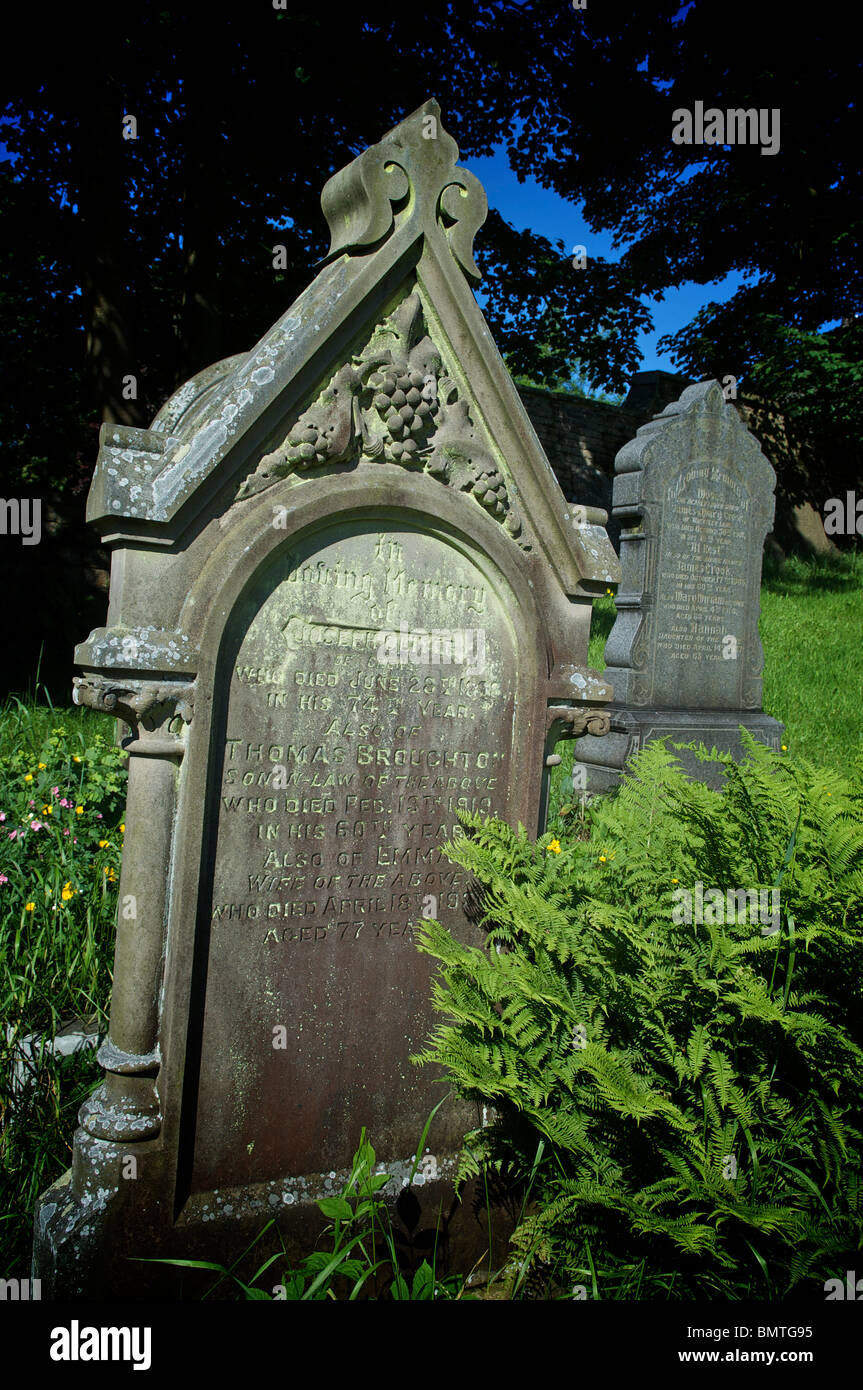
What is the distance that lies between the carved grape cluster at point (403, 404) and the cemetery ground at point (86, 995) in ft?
3.73

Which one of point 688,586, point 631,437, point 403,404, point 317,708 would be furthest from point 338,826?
point 631,437

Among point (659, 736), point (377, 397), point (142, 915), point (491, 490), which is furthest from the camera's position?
point (659, 736)

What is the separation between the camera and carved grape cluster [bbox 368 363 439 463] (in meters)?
2.39

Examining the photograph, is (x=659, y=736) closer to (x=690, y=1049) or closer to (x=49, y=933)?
(x=49, y=933)

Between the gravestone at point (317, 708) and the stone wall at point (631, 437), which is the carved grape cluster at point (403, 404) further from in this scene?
the stone wall at point (631, 437)

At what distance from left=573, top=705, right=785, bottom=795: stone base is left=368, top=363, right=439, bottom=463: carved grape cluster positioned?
3.87 m

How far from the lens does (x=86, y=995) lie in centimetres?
307

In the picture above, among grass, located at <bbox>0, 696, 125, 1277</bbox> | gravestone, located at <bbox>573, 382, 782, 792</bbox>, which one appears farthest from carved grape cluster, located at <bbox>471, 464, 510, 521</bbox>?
gravestone, located at <bbox>573, 382, 782, 792</bbox>

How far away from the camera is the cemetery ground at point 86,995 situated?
1832mm

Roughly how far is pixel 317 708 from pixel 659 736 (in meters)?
4.39

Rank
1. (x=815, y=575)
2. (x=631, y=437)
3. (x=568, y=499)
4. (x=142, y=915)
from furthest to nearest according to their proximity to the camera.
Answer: (x=631, y=437), (x=568, y=499), (x=815, y=575), (x=142, y=915)

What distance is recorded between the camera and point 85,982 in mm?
3205

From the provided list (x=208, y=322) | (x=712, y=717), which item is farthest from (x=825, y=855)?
(x=208, y=322)
